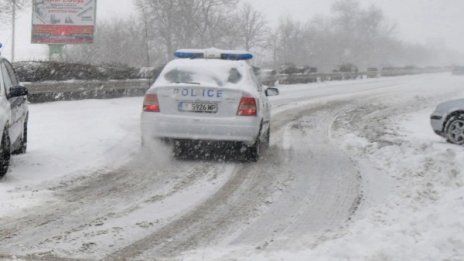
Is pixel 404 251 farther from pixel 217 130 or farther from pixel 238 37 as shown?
pixel 238 37

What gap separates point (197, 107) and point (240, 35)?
68.5 m

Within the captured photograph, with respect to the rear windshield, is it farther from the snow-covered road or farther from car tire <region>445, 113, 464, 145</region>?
car tire <region>445, 113, 464, 145</region>

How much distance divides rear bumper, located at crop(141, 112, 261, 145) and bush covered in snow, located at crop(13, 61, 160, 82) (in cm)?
913

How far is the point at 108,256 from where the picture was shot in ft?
15.2

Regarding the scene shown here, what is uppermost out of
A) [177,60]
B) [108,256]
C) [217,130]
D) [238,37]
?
[238,37]

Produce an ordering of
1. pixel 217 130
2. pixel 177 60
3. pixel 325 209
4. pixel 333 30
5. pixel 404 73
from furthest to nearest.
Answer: pixel 333 30 < pixel 404 73 < pixel 177 60 < pixel 217 130 < pixel 325 209

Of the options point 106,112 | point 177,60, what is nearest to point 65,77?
point 106,112

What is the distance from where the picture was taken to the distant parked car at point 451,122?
1212 centimetres

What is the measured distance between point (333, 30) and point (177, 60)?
119m

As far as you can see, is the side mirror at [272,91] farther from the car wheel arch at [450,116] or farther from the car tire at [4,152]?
the car tire at [4,152]

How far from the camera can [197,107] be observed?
9.26 meters

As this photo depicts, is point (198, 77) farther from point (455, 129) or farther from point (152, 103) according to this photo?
point (455, 129)

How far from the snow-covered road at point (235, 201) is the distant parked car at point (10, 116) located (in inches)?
11.1

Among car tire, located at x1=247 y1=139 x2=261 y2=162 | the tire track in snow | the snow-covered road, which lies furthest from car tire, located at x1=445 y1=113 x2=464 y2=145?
car tire, located at x1=247 y1=139 x2=261 y2=162
